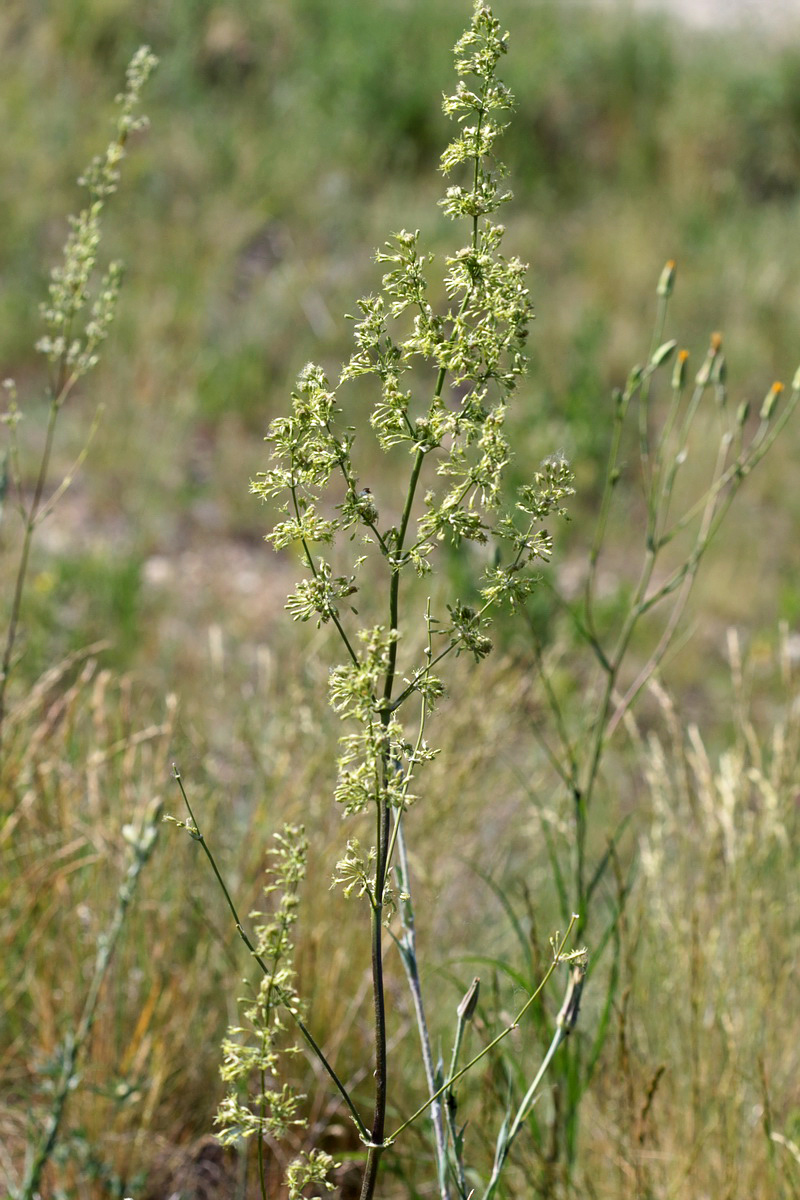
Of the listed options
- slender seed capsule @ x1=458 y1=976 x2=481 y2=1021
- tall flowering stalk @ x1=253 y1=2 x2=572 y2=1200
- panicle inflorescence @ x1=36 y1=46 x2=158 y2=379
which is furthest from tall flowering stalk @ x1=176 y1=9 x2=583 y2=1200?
panicle inflorescence @ x1=36 y1=46 x2=158 y2=379

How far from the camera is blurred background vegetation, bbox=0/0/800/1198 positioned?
2176mm

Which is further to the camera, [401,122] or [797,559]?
[401,122]

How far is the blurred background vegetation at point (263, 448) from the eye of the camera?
218cm

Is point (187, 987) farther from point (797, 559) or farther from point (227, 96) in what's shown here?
point (227, 96)

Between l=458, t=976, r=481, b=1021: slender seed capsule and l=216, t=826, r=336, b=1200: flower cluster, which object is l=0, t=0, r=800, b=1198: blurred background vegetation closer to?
l=458, t=976, r=481, b=1021: slender seed capsule

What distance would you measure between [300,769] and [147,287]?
16.2ft

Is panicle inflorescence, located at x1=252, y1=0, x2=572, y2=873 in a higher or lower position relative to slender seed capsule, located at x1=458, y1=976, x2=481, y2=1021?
higher

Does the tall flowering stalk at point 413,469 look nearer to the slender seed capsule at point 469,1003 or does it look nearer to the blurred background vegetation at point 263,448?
the slender seed capsule at point 469,1003

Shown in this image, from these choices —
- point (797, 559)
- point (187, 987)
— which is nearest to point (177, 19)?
point (797, 559)

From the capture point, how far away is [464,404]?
0.99 meters

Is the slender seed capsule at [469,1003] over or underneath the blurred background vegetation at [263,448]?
underneath

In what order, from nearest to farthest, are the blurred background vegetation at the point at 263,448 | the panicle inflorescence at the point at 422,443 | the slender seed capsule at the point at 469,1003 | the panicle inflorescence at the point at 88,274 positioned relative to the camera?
1. the panicle inflorescence at the point at 422,443
2. the slender seed capsule at the point at 469,1003
3. the panicle inflorescence at the point at 88,274
4. the blurred background vegetation at the point at 263,448

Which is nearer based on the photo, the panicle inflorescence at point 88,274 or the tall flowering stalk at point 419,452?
the tall flowering stalk at point 419,452

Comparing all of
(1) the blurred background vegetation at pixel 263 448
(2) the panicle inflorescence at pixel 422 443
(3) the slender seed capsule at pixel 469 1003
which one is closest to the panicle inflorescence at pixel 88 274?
(1) the blurred background vegetation at pixel 263 448
